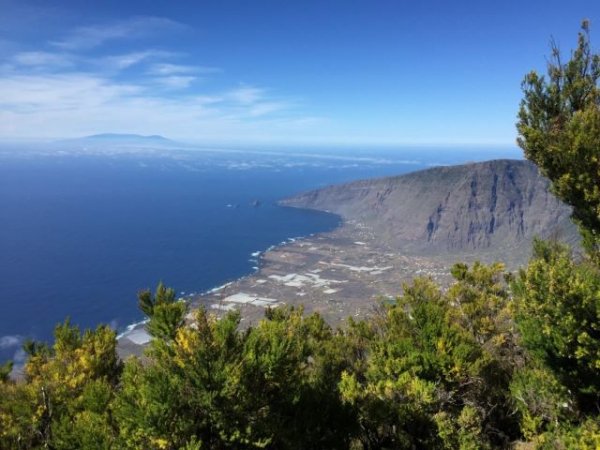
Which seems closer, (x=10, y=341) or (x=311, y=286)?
(x=10, y=341)

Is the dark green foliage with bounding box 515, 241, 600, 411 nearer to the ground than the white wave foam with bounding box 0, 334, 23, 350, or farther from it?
farther from it

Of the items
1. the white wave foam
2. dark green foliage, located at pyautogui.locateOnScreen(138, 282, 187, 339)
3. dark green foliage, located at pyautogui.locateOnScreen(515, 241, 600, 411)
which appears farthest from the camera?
the white wave foam

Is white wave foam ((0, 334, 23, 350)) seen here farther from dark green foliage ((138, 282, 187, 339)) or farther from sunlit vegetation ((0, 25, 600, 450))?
dark green foliage ((138, 282, 187, 339))

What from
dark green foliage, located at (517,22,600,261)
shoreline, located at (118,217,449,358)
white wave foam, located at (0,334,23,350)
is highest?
dark green foliage, located at (517,22,600,261)

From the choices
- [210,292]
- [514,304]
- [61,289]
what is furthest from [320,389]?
[61,289]

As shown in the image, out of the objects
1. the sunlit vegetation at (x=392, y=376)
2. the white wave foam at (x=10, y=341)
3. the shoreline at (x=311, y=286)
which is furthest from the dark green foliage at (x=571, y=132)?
the white wave foam at (x=10, y=341)

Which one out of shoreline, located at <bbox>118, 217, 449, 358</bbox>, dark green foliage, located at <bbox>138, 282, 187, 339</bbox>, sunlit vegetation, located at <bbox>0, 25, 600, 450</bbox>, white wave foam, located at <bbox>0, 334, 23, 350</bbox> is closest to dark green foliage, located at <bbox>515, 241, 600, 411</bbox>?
sunlit vegetation, located at <bbox>0, 25, 600, 450</bbox>

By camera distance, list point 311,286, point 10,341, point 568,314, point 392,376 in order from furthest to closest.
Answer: point 311,286
point 10,341
point 392,376
point 568,314

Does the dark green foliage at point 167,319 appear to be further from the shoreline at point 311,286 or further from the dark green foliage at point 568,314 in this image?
the shoreline at point 311,286

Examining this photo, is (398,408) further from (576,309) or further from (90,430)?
(90,430)

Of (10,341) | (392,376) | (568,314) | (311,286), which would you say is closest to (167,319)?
(392,376)

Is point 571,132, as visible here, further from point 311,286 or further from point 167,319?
point 311,286
